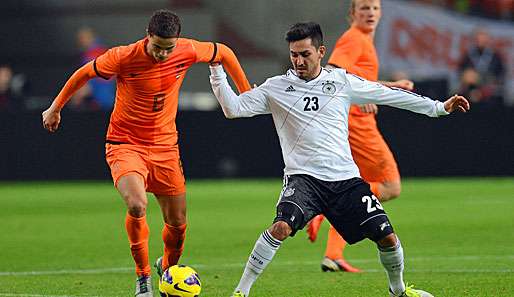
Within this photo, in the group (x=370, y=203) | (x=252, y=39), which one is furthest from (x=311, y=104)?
(x=252, y=39)

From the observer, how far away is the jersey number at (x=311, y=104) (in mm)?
8766

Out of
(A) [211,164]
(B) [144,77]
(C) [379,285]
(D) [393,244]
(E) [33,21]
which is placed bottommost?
(A) [211,164]

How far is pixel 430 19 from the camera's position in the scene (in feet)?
79.2

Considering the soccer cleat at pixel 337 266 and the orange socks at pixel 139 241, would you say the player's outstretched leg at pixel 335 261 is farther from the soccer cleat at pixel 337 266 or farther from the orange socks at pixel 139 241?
the orange socks at pixel 139 241

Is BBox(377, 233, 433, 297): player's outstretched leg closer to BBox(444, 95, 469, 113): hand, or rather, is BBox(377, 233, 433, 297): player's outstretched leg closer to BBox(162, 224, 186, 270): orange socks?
BBox(444, 95, 469, 113): hand

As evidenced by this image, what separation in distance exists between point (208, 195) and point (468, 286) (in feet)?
36.6

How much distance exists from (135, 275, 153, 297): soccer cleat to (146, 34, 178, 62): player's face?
1.66 m

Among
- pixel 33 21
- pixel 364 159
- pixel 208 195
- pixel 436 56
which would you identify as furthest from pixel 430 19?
pixel 364 159

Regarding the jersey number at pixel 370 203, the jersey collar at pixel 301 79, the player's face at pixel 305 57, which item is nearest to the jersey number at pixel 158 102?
the jersey collar at pixel 301 79

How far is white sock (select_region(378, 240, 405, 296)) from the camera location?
8.57 meters

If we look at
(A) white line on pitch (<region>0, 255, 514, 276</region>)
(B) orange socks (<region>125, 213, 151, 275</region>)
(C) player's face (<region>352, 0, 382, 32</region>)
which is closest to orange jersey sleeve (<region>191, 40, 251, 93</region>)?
(B) orange socks (<region>125, 213, 151, 275</region>)

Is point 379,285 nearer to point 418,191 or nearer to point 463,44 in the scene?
point 418,191

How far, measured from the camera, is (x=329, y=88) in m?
8.83

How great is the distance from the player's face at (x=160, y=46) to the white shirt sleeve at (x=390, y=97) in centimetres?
136
